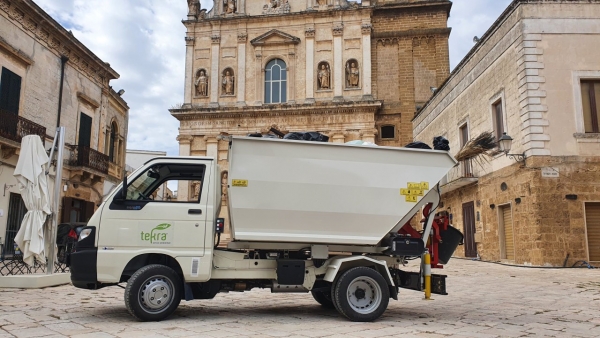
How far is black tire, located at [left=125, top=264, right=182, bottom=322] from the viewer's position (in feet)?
18.4

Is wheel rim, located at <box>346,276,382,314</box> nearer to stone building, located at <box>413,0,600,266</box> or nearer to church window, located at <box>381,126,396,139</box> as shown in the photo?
stone building, located at <box>413,0,600,266</box>

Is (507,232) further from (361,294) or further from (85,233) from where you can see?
(85,233)

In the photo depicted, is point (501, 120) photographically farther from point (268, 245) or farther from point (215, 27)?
point (215, 27)

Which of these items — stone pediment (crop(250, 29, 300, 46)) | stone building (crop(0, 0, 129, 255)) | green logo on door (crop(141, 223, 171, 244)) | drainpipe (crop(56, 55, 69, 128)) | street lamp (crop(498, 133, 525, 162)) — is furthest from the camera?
stone pediment (crop(250, 29, 300, 46))

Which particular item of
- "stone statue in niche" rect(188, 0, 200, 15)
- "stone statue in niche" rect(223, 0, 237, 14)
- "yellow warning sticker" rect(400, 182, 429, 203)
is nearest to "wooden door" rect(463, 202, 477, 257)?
"yellow warning sticker" rect(400, 182, 429, 203)

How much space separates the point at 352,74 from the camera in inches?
1209

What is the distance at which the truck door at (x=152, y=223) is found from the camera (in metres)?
5.82

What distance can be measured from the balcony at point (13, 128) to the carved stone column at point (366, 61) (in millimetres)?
19638

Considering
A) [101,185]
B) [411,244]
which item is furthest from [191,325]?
[101,185]

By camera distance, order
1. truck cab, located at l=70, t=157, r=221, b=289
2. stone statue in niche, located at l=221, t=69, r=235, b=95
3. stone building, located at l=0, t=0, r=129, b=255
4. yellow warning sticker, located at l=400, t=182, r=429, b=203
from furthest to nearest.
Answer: stone statue in niche, located at l=221, t=69, r=235, b=95, stone building, located at l=0, t=0, r=129, b=255, yellow warning sticker, located at l=400, t=182, r=429, b=203, truck cab, located at l=70, t=157, r=221, b=289

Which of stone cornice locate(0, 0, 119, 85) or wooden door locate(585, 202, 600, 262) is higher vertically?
stone cornice locate(0, 0, 119, 85)

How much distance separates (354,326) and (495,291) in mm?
4450

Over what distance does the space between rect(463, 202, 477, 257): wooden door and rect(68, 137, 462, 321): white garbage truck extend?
1200 cm

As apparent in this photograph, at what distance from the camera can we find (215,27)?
32688 millimetres
